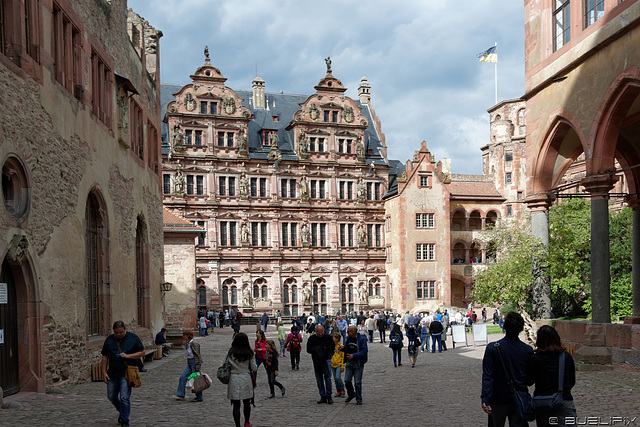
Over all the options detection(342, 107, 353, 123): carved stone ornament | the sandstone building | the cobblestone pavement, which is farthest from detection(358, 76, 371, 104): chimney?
the cobblestone pavement

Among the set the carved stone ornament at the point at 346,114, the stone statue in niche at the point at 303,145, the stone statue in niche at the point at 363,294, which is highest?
the carved stone ornament at the point at 346,114

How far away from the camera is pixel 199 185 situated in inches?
2032

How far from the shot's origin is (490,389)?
698 centimetres

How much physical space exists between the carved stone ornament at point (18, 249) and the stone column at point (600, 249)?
12.0 m

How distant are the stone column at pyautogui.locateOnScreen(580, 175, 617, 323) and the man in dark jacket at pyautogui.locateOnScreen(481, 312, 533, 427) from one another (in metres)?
9.82

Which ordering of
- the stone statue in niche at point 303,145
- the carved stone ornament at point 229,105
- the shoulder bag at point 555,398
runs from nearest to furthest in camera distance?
the shoulder bag at point 555,398 < the carved stone ornament at point 229,105 < the stone statue in niche at point 303,145

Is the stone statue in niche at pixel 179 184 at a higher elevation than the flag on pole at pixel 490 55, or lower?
lower

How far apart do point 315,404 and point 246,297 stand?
3902 centimetres

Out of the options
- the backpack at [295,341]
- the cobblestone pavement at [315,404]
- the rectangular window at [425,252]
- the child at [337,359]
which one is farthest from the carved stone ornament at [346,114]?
the child at [337,359]

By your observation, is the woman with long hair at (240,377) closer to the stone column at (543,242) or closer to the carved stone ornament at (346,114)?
the stone column at (543,242)

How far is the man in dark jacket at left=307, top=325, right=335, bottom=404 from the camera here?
43.3ft

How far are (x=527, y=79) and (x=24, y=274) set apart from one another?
13.7 m

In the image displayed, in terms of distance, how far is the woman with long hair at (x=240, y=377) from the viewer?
388 inches

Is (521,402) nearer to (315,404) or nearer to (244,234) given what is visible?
(315,404)
